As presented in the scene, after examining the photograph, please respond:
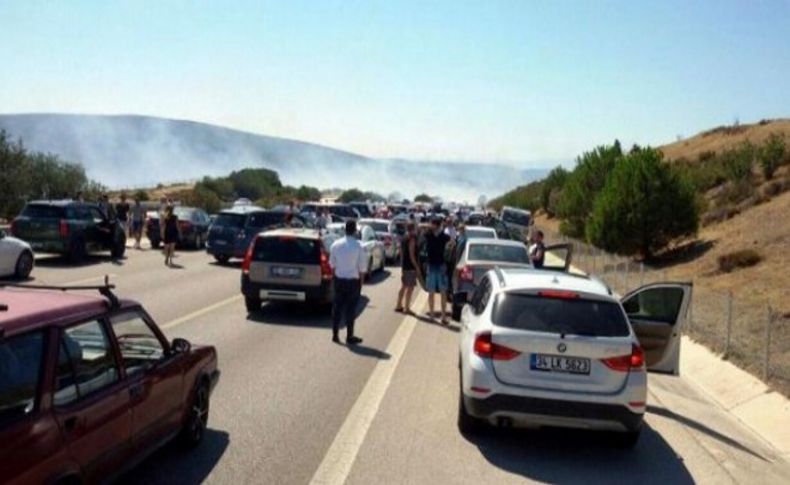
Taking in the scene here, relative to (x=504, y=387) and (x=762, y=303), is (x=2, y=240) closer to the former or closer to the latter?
(x=504, y=387)

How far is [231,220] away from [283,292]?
36.1ft

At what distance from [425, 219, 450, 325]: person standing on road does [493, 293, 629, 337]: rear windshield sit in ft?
23.1

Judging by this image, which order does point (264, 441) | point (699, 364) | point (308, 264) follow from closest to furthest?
1. point (264, 441)
2. point (699, 364)
3. point (308, 264)

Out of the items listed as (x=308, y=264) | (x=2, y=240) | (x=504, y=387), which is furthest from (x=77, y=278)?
(x=504, y=387)

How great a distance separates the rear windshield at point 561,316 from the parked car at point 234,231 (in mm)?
17518

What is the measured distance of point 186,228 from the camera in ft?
97.1

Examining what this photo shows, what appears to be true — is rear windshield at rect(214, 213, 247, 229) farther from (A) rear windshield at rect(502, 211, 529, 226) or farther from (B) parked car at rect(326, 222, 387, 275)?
(A) rear windshield at rect(502, 211, 529, 226)

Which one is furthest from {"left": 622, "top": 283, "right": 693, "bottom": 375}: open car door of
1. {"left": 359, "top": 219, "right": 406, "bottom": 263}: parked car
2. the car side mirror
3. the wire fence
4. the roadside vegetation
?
the roadside vegetation

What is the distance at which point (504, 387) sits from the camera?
7.25m

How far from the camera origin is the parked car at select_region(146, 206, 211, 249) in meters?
29.1

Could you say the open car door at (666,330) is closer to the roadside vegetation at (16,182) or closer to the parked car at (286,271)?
the parked car at (286,271)

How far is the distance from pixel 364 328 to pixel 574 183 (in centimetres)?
3030

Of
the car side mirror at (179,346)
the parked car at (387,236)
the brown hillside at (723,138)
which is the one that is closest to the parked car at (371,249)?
the parked car at (387,236)

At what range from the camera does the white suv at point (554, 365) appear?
283 inches
